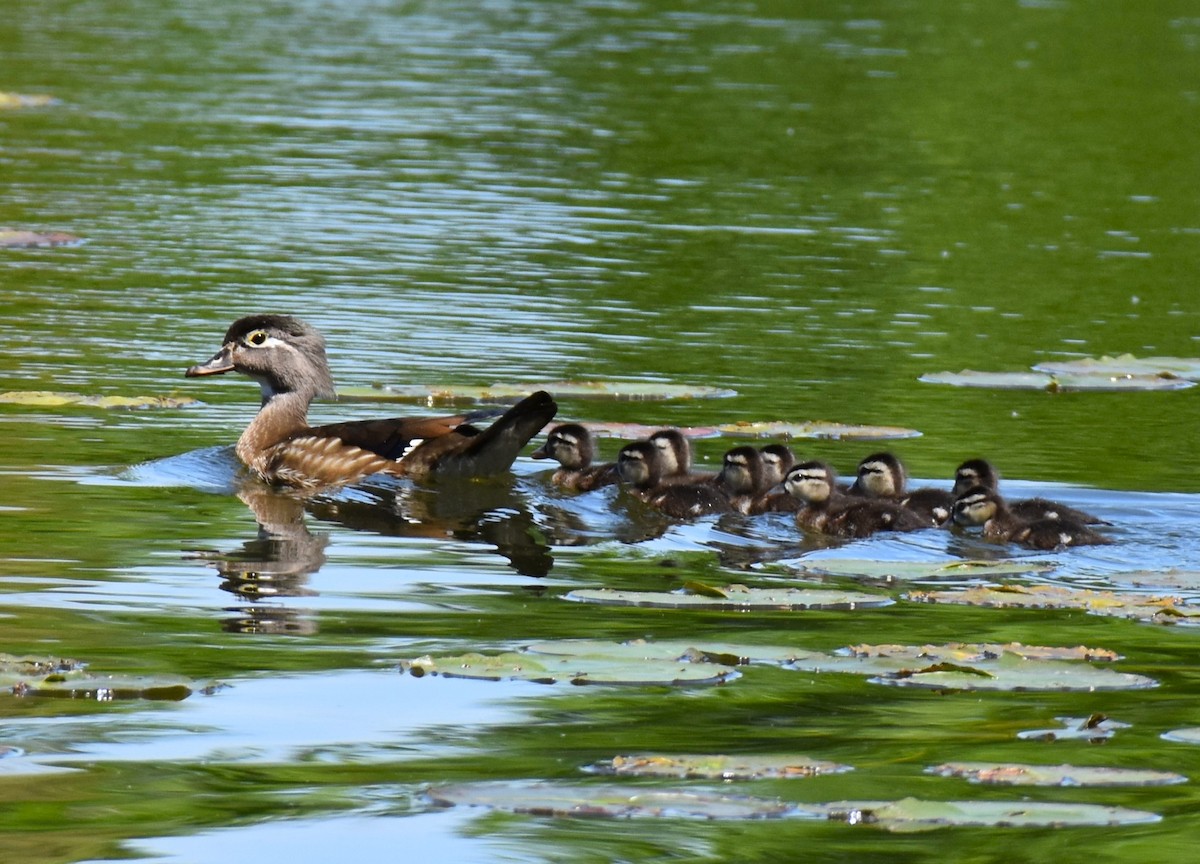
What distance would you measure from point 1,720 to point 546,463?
5600mm

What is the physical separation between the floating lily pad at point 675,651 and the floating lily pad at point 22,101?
2013 cm

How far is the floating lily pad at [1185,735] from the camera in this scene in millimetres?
6570

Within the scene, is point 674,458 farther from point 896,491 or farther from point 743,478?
point 896,491

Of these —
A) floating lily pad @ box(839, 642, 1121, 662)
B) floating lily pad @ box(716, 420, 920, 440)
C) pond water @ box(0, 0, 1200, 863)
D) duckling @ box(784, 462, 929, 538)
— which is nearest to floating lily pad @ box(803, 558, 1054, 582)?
pond water @ box(0, 0, 1200, 863)

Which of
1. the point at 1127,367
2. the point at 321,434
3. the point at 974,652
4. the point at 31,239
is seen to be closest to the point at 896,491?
the point at 321,434

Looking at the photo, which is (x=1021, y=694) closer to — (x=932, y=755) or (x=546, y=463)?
(x=932, y=755)

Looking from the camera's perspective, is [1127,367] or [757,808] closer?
[757,808]

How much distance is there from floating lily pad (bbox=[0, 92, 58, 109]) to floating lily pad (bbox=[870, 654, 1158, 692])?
20733 mm

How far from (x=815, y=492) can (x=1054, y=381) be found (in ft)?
12.3

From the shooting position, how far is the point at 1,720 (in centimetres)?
642

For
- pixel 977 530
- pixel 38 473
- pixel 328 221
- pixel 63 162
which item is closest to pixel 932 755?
pixel 977 530

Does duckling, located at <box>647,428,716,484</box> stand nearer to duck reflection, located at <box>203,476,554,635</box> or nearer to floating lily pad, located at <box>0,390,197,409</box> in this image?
duck reflection, located at <box>203,476,554,635</box>

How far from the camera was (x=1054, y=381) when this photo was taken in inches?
528

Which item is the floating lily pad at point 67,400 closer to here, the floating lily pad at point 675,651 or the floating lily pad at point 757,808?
the floating lily pad at point 675,651
